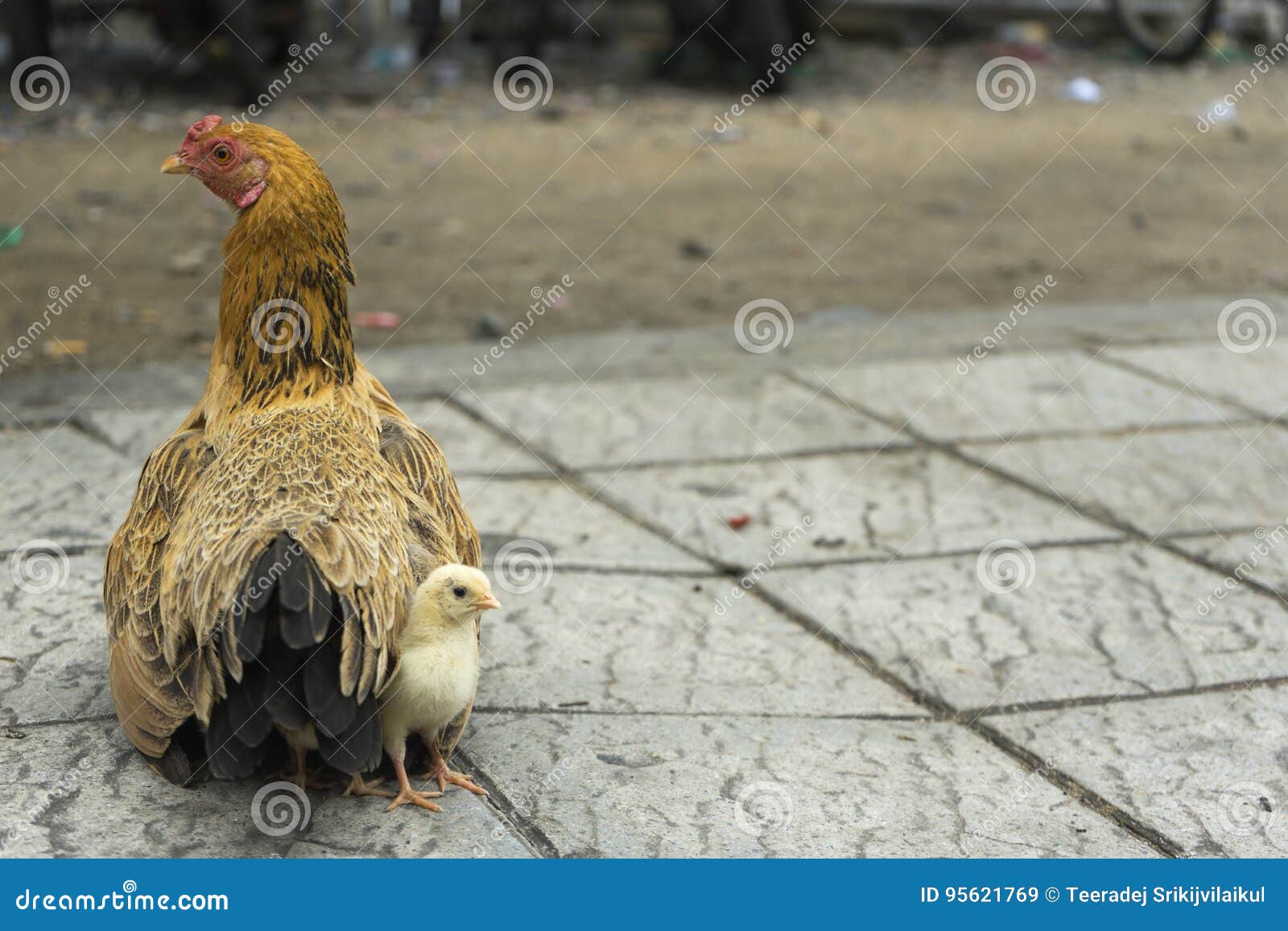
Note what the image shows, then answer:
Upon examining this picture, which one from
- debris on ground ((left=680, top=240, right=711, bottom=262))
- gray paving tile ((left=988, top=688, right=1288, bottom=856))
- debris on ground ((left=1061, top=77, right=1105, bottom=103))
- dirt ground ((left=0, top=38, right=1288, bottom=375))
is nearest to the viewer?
gray paving tile ((left=988, top=688, right=1288, bottom=856))

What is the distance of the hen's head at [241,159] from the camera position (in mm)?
3105

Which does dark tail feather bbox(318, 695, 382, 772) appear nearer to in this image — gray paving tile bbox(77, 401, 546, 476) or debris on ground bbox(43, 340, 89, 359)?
gray paving tile bbox(77, 401, 546, 476)

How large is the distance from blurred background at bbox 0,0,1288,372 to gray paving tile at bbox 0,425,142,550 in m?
1.06

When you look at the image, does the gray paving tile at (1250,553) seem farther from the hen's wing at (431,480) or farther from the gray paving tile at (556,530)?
the hen's wing at (431,480)

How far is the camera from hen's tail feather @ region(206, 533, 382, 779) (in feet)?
8.22

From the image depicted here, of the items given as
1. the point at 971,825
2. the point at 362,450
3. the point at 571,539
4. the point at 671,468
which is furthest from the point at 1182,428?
the point at 362,450

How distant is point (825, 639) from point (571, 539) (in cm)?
97

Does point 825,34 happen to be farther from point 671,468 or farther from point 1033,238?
point 671,468

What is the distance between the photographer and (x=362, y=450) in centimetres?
307

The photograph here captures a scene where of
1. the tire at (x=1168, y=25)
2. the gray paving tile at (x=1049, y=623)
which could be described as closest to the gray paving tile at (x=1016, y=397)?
the gray paving tile at (x=1049, y=623)

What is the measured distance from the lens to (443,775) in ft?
9.83

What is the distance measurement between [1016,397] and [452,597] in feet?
11.8

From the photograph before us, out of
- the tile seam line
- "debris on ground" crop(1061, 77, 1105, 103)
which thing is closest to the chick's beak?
the tile seam line

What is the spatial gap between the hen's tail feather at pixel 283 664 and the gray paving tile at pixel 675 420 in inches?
98.4
